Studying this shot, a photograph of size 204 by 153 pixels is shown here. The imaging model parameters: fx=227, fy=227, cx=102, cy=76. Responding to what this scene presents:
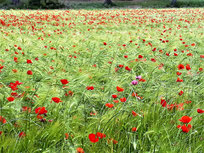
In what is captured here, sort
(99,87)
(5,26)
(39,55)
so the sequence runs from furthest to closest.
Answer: (5,26)
(39,55)
(99,87)

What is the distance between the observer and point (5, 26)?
786cm

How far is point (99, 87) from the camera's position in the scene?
281 cm

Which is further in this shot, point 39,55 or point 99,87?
point 39,55

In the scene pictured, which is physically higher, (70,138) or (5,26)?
(5,26)

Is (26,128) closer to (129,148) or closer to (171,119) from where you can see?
(129,148)

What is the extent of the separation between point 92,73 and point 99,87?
0.59 m

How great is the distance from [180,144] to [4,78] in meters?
2.23

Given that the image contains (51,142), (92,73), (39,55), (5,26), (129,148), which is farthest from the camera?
(5,26)

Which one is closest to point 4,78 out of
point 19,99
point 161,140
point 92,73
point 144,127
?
point 19,99

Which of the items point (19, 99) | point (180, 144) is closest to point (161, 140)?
point (180, 144)

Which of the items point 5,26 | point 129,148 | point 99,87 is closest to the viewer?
point 129,148

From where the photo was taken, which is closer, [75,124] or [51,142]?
[51,142]

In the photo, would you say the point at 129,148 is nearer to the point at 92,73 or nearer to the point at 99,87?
the point at 99,87

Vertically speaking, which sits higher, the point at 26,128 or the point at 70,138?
the point at 26,128
